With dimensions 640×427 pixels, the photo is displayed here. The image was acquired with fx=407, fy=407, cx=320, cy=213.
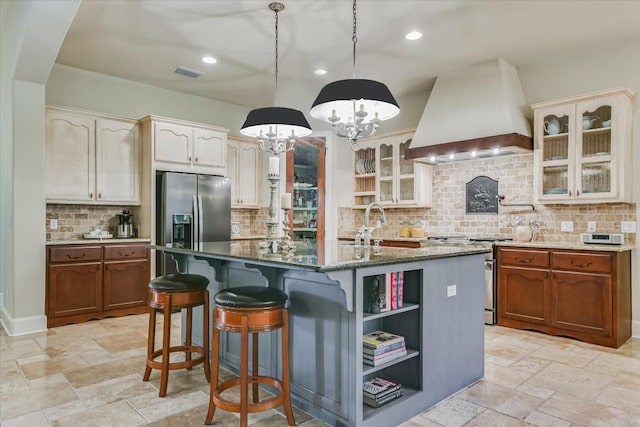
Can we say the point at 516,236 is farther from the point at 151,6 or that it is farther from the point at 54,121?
the point at 54,121

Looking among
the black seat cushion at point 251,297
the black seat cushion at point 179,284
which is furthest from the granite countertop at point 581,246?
the black seat cushion at point 179,284

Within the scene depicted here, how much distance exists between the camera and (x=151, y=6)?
3.54 meters

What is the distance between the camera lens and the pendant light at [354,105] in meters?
2.62

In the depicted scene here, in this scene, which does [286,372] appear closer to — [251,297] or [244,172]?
[251,297]

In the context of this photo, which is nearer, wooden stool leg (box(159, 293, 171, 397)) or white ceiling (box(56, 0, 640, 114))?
wooden stool leg (box(159, 293, 171, 397))

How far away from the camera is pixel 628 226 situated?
419cm

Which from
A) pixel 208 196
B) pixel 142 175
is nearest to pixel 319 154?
pixel 208 196

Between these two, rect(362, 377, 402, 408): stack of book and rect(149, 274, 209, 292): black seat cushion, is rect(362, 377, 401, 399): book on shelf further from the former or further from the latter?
rect(149, 274, 209, 292): black seat cushion

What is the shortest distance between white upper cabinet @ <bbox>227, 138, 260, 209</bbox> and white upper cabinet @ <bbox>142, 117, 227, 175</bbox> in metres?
0.42

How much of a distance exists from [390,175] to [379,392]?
4.20 m

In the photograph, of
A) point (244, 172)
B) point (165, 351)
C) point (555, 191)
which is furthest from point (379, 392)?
point (244, 172)

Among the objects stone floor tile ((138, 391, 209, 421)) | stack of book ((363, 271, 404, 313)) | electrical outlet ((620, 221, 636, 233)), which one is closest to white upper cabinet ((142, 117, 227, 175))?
stone floor tile ((138, 391, 209, 421))

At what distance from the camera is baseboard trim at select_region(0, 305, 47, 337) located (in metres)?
4.14

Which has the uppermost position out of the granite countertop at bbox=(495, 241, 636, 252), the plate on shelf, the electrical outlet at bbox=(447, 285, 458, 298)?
the plate on shelf
